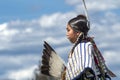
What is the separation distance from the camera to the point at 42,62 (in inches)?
572

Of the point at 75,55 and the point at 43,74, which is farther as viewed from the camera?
the point at 43,74

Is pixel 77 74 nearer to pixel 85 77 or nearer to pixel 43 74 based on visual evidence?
pixel 85 77

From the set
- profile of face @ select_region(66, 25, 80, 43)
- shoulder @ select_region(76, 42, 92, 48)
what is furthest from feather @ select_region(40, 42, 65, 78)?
shoulder @ select_region(76, 42, 92, 48)

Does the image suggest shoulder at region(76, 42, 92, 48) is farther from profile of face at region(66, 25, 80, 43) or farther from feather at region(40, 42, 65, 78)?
feather at region(40, 42, 65, 78)

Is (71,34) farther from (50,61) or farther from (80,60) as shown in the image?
(50,61)

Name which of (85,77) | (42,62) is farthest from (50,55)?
(85,77)

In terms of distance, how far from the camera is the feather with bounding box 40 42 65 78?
47.6 feet

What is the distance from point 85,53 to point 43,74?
3.71 ft

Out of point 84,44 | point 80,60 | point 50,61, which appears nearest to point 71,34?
point 84,44

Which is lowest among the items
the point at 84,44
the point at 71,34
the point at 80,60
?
the point at 80,60

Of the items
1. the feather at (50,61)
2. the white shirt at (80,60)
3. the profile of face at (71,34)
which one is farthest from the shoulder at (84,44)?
the feather at (50,61)

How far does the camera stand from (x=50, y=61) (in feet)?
47.8

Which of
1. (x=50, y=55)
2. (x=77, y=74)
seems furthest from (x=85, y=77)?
(x=50, y=55)

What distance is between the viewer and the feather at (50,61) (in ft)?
47.6
